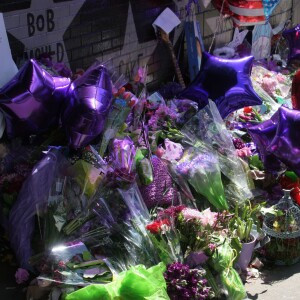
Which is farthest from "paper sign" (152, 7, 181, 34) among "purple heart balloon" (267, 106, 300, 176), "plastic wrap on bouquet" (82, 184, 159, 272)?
"plastic wrap on bouquet" (82, 184, 159, 272)

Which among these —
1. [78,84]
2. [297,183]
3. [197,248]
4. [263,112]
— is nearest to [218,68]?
[263,112]

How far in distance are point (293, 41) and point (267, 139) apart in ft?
11.0

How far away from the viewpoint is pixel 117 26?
6176 millimetres

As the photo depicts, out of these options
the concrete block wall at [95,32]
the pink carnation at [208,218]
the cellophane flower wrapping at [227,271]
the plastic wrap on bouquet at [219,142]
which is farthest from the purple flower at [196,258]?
the concrete block wall at [95,32]

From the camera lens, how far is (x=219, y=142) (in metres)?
4.90

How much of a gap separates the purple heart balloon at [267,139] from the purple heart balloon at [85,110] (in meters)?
1.40

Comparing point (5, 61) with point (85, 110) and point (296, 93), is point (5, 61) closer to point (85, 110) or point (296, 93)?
point (85, 110)

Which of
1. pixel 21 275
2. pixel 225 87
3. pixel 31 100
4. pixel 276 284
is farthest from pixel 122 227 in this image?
pixel 225 87

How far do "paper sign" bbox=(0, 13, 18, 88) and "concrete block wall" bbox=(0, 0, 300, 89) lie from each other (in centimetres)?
32

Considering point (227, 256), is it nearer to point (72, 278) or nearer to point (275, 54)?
point (72, 278)

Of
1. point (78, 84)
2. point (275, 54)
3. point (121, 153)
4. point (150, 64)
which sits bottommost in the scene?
point (275, 54)

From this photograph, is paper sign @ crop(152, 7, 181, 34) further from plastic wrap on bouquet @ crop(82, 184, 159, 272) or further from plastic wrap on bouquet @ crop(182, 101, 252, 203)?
plastic wrap on bouquet @ crop(82, 184, 159, 272)

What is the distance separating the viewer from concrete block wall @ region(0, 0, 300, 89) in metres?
4.99

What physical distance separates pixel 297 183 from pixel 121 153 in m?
1.63
